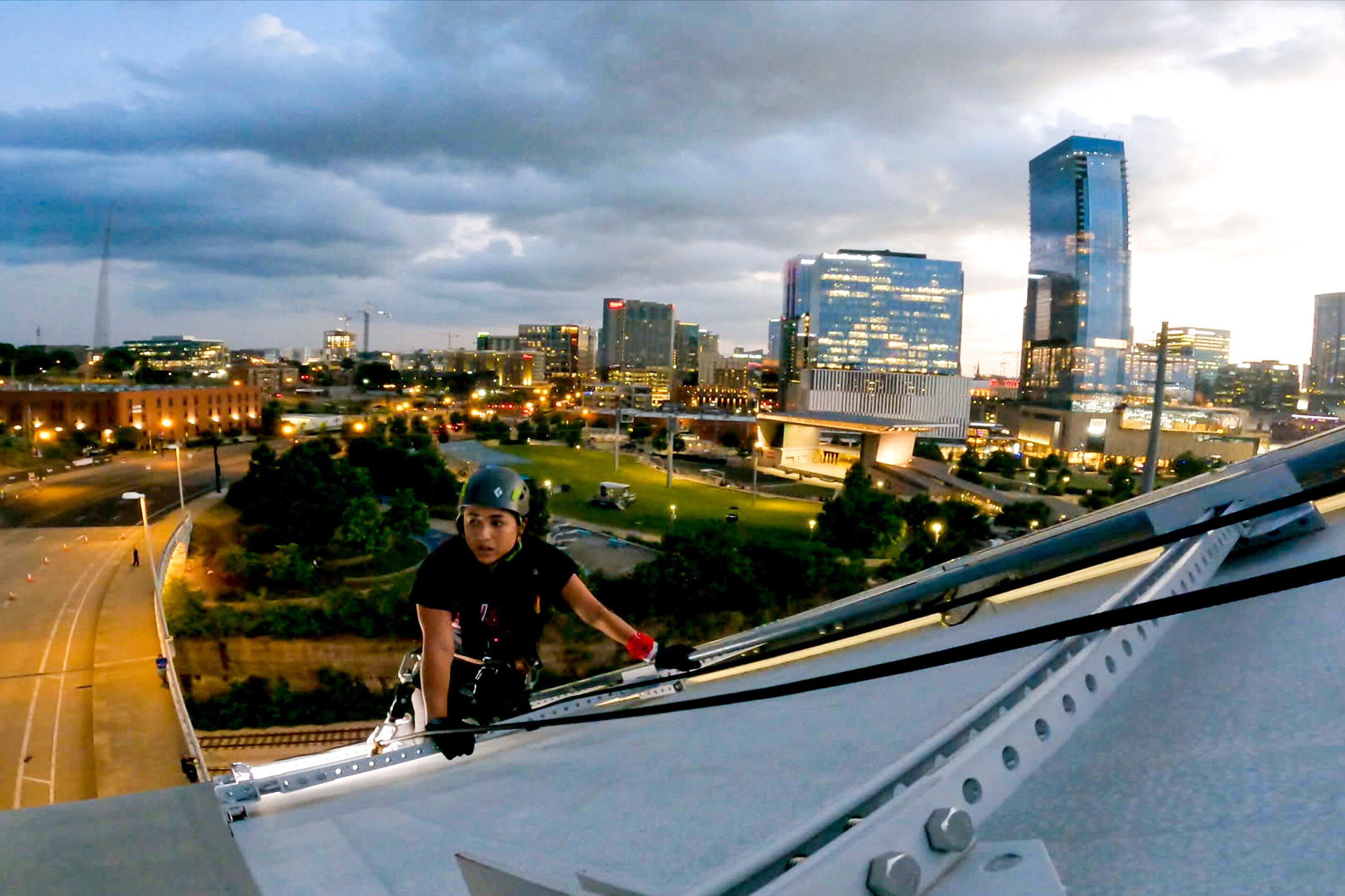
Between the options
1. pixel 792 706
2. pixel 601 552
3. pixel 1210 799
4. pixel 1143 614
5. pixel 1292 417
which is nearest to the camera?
pixel 1143 614

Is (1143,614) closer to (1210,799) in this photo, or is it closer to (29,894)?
(1210,799)

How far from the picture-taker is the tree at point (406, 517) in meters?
21.9

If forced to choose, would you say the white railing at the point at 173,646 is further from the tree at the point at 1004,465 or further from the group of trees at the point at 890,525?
the tree at the point at 1004,465

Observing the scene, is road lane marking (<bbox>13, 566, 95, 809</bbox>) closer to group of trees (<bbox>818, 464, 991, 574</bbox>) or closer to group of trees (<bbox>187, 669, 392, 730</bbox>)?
group of trees (<bbox>187, 669, 392, 730</bbox>)

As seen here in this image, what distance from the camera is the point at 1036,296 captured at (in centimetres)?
10750

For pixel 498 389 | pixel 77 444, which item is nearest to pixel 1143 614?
pixel 77 444

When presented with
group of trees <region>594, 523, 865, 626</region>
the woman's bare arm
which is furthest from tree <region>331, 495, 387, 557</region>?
the woman's bare arm

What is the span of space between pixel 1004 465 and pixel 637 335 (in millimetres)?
117585

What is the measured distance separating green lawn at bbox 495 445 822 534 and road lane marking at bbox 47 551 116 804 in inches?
527

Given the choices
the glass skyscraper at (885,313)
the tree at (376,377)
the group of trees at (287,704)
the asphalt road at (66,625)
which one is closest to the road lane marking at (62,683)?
the asphalt road at (66,625)

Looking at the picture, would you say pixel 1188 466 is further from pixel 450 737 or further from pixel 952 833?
pixel 952 833

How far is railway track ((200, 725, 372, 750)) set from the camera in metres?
14.0

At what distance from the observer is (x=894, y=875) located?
95 cm

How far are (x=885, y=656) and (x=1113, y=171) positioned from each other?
12194 cm
